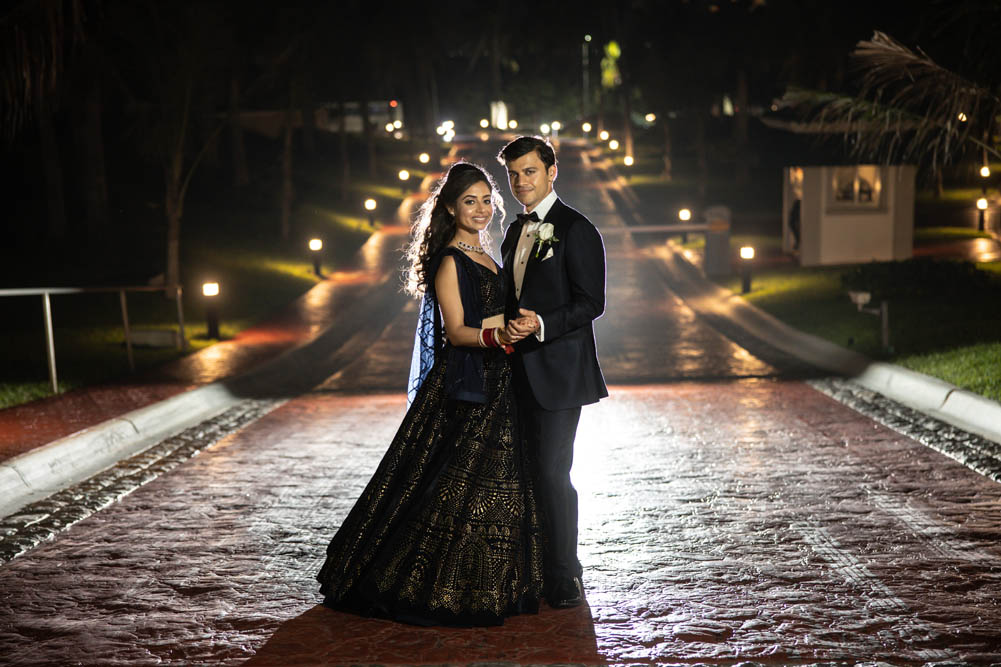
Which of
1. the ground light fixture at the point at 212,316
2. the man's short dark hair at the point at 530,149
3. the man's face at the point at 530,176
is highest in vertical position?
the man's short dark hair at the point at 530,149

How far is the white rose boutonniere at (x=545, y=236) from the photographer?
509 centimetres

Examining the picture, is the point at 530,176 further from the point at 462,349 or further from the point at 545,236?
the point at 462,349

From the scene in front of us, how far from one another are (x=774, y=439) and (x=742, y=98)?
43.0m

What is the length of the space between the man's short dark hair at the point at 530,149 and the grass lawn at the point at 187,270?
7.77 metres

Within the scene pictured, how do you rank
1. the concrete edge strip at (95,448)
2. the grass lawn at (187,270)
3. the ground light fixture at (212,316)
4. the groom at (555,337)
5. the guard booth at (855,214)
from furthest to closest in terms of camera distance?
the guard booth at (855,214), the ground light fixture at (212,316), the grass lawn at (187,270), the concrete edge strip at (95,448), the groom at (555,337)

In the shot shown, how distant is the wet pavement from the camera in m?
4.87

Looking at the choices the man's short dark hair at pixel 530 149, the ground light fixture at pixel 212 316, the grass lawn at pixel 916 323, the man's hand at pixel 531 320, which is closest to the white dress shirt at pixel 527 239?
the man's short dark hair at pixel 530 149

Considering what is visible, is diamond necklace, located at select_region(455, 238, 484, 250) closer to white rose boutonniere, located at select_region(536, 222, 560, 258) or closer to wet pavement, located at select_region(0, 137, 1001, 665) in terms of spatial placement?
white rose boutonniere, located at select_region(536, 222, 560, 258)

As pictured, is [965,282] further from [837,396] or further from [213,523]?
[213,523]

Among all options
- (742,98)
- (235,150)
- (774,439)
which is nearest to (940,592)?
(774,439)

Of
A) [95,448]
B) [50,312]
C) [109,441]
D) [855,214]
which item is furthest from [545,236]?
[855,214]

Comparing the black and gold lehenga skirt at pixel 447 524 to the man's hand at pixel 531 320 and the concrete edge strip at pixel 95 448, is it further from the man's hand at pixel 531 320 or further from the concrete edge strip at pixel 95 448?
the concrete edge strip at pixel 95 448

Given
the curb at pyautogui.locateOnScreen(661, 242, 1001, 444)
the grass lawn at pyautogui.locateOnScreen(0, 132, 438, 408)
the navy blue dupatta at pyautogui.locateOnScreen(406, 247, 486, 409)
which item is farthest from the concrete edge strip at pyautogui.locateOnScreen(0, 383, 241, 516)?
the curb at pyautogui.locateOnScreen(661, 242, 1001, 444)

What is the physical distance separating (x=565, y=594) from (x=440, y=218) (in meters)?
1.84
